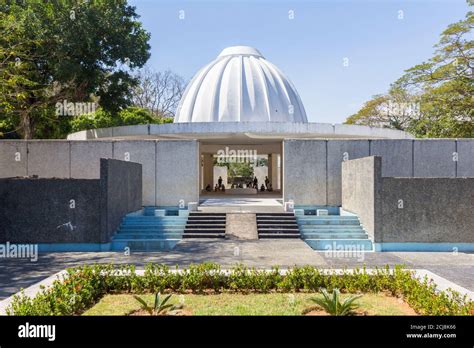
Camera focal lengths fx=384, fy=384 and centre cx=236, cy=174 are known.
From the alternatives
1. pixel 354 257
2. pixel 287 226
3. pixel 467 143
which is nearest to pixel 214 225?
pixel 287 226

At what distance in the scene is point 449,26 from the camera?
25.4 meters

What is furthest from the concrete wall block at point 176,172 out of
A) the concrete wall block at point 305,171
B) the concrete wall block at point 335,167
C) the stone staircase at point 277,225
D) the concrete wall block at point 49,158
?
the concrete wall block at point 335,167

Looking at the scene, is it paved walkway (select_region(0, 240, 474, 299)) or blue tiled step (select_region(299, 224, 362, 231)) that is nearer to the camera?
paved walkway (select_region(0, 240, 474, 299))

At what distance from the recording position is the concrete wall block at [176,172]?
1691 cm

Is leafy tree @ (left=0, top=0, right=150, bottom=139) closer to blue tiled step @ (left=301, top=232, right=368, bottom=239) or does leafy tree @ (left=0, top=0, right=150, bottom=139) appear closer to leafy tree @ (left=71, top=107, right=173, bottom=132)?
leafy tree @ (left=71, top=107, right=173, bottom=132)

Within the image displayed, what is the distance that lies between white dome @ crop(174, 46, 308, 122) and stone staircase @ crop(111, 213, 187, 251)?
13.7 meters

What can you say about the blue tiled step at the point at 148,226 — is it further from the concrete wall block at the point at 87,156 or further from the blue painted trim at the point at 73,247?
the concrete wall block at the point at 87,156

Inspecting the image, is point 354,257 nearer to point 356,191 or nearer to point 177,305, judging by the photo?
point 356,191

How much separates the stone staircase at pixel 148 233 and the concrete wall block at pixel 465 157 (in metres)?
12.6

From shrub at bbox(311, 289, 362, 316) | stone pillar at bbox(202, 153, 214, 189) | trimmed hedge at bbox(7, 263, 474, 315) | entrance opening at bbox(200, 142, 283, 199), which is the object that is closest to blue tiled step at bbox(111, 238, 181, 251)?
trimmed hedge at bbox(7, 263, 474, 315)

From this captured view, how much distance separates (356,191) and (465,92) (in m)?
16.8

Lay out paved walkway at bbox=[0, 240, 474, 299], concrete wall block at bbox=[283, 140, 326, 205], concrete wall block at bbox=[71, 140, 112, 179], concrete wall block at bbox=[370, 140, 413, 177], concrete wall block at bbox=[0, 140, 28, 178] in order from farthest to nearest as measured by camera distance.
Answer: concrete wall block at bbox=[0, 140, 28, 178]
concrete wall block at bbox=[71, 140, 112, 179]
concrete wall block at bbox=[370, 140, 413, 177]
concrete wall block at bbox=[283, 140, 326, 205]
paved walkway at bbox=[0, 240, 474, 299]

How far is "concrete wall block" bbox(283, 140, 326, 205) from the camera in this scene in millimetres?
16484
